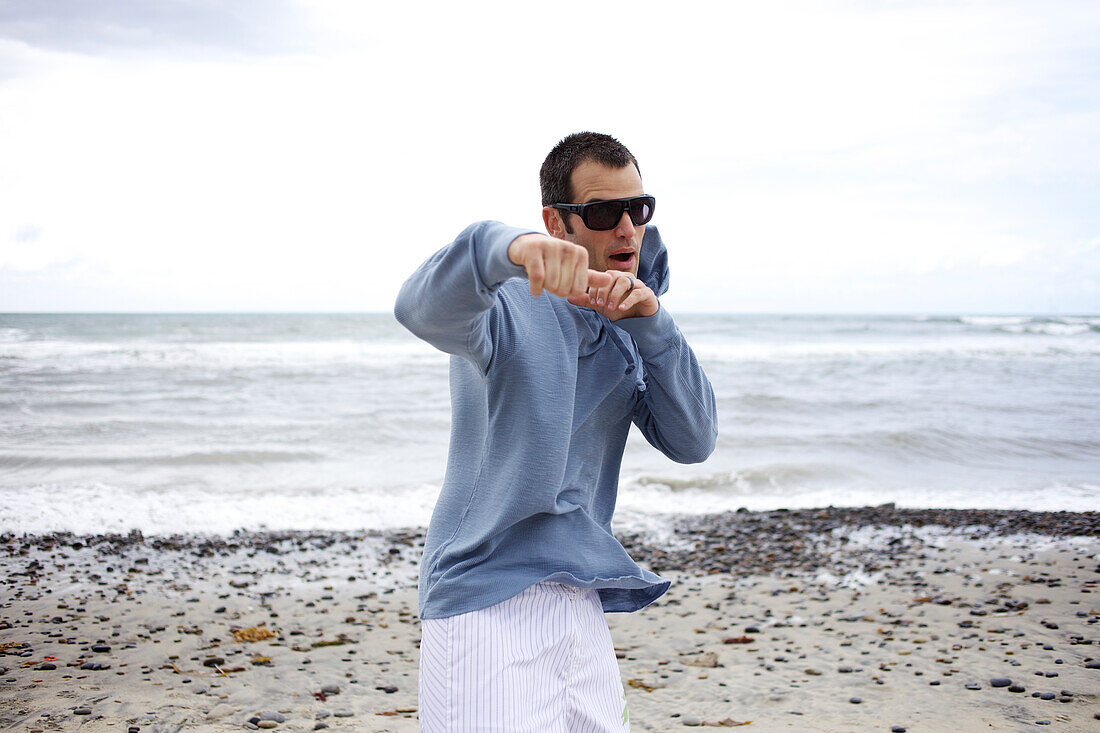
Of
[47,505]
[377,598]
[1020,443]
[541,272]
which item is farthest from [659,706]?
[1020,443]

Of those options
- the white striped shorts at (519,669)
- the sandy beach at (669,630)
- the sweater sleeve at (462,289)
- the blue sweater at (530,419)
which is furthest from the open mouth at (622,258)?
the sandy beach at (669,630)

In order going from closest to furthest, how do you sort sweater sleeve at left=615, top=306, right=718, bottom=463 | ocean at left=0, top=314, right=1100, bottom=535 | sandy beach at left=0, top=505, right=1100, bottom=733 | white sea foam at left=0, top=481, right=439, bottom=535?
sweater sleeve at left=615, top=306, right=718, bottom=463 < sandy beach at left=0, top=505, right=1100, bottom=733 < white sea foam at left=0, top=481, right=439, bottom=535 < ocean at left=0, top=314, right=1100, bottom=535

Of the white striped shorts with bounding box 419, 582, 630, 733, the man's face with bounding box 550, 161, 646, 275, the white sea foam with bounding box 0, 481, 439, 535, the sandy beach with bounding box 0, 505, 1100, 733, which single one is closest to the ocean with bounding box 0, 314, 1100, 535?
the white sea foam with bounding box 0, 481, 439, 535

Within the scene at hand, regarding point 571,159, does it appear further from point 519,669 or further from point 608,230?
point 519,669

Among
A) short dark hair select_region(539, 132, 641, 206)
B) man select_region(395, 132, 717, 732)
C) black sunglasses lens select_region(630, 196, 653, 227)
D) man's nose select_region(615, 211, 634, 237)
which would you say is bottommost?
man select_region(395, 132, 717, 732)

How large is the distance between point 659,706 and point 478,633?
10.3 feet

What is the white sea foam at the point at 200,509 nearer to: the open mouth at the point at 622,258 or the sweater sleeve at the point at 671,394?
the sweater sleeve at the point at 671,394

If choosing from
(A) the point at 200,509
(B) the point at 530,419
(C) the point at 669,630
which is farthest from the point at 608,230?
(A) the point at 200,509

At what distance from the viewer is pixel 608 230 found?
202 cm

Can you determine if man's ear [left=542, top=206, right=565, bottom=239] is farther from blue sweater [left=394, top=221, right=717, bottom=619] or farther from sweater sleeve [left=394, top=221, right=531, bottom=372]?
sweater sleeve [left=394, top=221, right=531, bottom=372]

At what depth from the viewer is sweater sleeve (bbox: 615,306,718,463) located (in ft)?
6.10

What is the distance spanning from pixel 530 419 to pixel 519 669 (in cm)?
55

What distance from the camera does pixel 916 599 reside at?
6.25m

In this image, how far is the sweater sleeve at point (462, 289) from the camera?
4.99 feet
